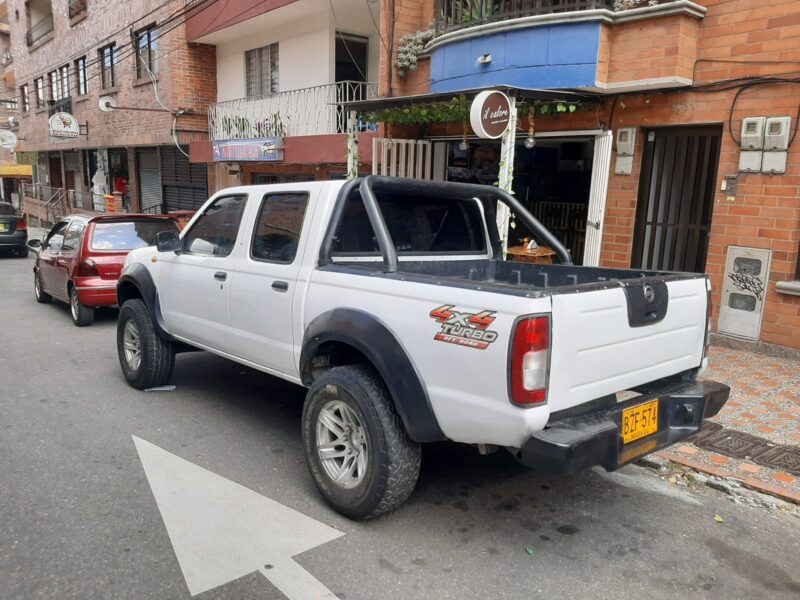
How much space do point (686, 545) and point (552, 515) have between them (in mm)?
708

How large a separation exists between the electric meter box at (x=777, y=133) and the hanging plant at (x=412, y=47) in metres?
5.45

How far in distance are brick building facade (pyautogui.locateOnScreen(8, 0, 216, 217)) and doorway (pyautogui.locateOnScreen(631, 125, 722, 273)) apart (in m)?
13.2

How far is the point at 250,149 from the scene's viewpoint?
13812 mm

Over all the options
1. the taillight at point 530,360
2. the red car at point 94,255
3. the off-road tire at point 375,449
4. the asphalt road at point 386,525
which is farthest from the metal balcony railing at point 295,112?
the taillight at point 530,360

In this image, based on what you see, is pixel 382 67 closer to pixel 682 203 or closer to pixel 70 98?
pixel 682 203

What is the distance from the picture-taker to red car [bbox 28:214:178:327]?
846 cm

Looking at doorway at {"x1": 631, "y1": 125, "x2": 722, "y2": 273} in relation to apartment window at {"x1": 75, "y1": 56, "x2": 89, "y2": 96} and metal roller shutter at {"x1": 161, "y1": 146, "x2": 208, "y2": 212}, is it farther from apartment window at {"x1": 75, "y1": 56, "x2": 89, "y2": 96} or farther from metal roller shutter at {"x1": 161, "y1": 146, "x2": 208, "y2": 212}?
apartment window at {"x1": 75, "y1": 56, "x2": 89, "y2": 96}

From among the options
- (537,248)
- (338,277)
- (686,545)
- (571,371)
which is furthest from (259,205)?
(537,248)

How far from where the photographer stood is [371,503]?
11.0 ft

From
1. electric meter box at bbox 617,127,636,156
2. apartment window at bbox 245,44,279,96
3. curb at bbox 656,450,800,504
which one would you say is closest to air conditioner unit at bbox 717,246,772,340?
electric meter box at bbox 617,127,636,156

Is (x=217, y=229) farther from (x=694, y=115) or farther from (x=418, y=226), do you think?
(x=694, y=115)

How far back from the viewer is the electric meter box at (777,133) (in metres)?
6.53

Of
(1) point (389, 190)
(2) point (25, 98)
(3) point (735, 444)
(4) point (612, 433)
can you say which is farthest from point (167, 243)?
(2) point (25, 98)

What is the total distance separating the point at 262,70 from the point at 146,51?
203 inches
